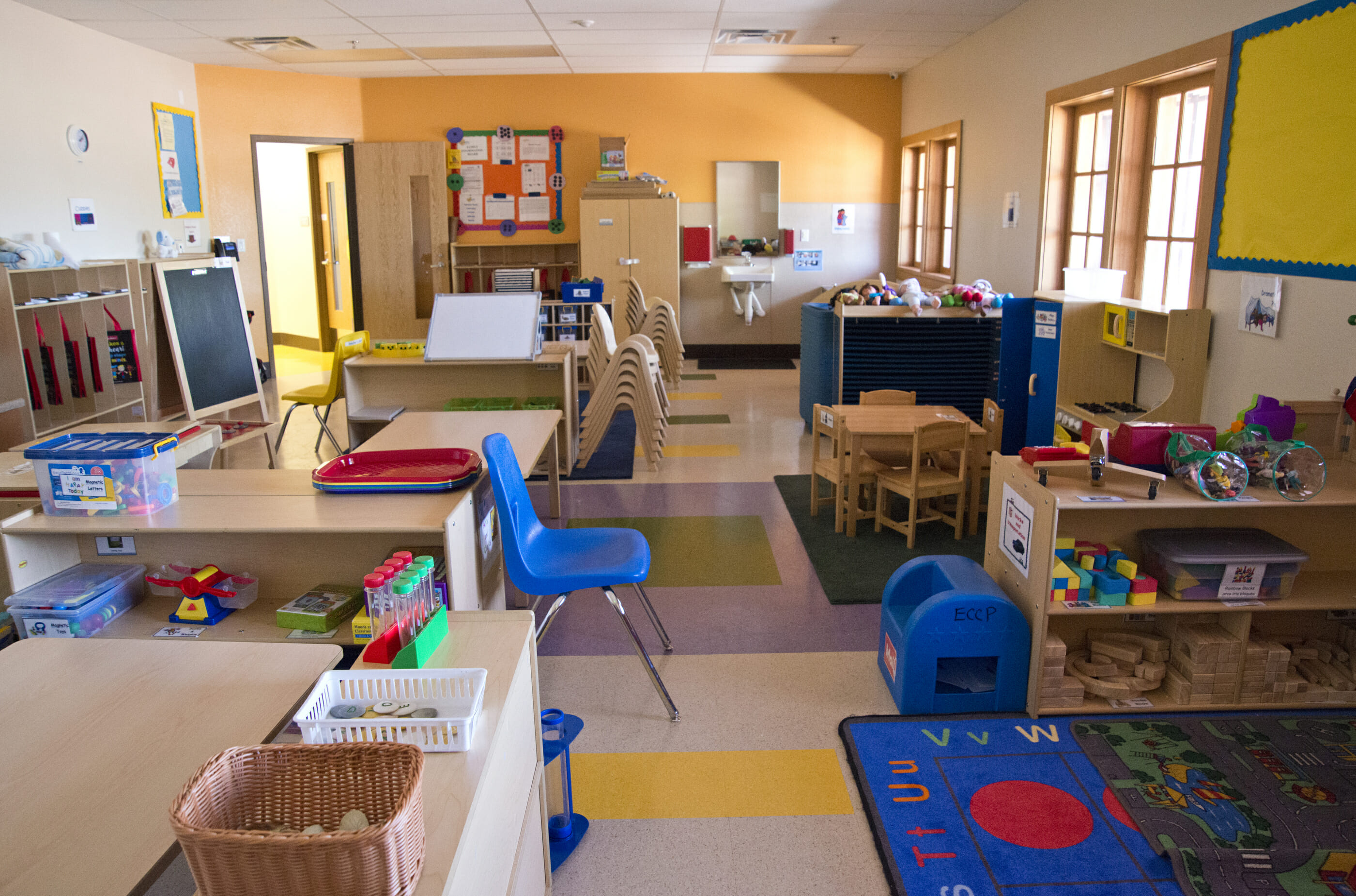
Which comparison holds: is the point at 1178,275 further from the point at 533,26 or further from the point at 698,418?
the point at 533,26

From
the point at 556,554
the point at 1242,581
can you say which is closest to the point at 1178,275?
the point at 1242,581

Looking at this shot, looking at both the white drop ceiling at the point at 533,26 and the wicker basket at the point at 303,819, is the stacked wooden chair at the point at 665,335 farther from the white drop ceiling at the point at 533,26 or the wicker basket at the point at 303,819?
the wicker basket at the point at 303,819

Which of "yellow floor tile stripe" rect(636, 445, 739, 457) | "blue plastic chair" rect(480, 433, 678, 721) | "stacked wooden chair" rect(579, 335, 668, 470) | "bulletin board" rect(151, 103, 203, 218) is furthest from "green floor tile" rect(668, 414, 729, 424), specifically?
"bulletin board" rect(151, 103, 203, 218)

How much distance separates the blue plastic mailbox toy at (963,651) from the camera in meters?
2.97

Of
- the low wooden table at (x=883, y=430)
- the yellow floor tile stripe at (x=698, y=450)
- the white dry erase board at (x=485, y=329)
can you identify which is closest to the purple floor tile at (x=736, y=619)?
the low wooden table at (x=883, y=430)

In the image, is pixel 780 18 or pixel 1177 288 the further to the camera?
pixel 780 18

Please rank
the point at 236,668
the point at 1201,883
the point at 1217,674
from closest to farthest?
the point at 236,668 → the point at 1201,883 → the point at 1217,674

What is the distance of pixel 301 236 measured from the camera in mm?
11266

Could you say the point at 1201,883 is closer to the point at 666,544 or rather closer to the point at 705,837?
the point at 705,837

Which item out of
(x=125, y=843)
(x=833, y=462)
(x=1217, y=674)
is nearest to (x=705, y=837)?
(x=125, y=843)

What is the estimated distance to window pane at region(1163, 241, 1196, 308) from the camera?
4.61 m

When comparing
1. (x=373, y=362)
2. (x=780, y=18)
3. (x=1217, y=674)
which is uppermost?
(x=780, y=18)

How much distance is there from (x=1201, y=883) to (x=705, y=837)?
1225 mm

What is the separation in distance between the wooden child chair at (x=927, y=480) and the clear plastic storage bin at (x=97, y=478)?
3.18 m
